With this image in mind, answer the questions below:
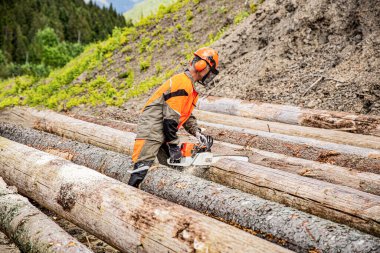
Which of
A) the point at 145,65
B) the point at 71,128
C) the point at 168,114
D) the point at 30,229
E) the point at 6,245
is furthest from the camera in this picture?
the point at 145,65

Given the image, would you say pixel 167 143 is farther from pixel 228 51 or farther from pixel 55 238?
pixel 228 51

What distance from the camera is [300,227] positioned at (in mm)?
2533

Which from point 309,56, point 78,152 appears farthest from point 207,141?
point 309,56

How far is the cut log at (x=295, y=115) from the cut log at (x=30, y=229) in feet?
15.7

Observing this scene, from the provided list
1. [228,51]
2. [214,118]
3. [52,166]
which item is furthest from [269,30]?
[52,166]

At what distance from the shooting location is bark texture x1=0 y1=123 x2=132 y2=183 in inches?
166

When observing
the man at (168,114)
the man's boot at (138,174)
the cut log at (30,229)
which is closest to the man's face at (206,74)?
the man at (168,114)

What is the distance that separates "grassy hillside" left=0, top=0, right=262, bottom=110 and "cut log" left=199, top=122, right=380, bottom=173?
5.33m

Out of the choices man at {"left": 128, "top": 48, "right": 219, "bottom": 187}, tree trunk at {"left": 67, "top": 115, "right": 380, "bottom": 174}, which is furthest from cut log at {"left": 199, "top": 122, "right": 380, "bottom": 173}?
man at {"left": 128, "top": 48, "right": 219, "bottom": 187}

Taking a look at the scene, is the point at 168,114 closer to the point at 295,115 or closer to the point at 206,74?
the point at 206,74

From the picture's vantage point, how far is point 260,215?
9.23 feet

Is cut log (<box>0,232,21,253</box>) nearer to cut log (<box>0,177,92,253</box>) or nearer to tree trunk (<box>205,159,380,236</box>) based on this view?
cut log (<box>0,177,92,253</box>)

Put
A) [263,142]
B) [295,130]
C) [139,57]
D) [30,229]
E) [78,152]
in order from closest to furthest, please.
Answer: [30,229]
[78,152]
[263,142]
[295,130]
[139,57]

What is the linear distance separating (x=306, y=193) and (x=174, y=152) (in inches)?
62.8
